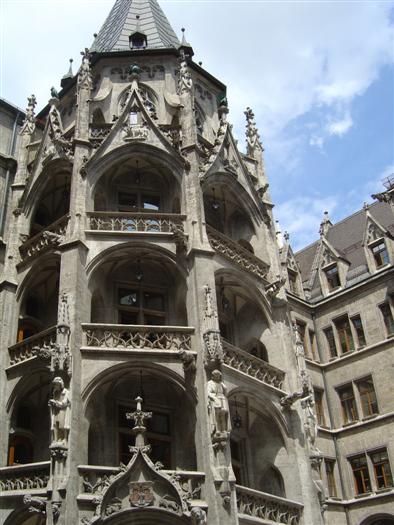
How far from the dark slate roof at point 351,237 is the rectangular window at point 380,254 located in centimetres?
103

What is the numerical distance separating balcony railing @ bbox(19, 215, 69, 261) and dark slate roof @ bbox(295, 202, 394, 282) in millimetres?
18079

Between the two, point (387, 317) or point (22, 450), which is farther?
point (387, 317)

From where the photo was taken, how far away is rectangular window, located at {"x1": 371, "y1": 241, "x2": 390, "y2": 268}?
118 ft

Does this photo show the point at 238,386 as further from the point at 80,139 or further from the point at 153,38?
the point at 153,38

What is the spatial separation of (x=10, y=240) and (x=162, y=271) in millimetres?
6454

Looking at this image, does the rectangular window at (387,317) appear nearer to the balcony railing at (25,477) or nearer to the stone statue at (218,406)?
the stone statue at (218,406)

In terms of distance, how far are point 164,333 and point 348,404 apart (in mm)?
14332

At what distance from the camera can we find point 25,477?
71.5 ft

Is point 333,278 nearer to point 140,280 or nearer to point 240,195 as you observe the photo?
point 240,195

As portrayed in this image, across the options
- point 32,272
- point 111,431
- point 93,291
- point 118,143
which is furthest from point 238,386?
point 118,143

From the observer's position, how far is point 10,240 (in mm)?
27875

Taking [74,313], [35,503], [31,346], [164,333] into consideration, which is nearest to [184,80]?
[164,333]

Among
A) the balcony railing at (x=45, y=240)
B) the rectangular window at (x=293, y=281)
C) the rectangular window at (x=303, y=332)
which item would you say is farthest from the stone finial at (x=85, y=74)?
the rectangular window at (x=303, y=332)

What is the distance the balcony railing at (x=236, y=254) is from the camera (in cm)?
2683
